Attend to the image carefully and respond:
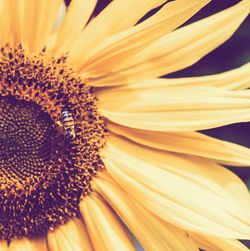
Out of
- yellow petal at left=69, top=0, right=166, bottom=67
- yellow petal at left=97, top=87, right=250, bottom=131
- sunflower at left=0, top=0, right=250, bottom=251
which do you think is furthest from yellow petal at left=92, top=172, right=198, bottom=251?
yellow petal at left=69, top=0, right=166, bottom=67

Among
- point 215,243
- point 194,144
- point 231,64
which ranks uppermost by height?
point 231,64

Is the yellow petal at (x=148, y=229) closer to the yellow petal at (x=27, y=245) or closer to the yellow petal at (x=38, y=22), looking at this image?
the yellow petal at (x=27, y=245)

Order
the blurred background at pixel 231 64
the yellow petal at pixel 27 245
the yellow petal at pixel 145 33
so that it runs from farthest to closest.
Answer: the blurred background at pixel 231 64
the yellow petal at pixel 27 245
the yellow petal at pixel 145 33

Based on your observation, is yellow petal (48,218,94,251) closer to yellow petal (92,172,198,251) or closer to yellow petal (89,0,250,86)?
yellow petal (92,172,198,251)

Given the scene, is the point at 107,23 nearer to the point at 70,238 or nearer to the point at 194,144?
the point at 194,144

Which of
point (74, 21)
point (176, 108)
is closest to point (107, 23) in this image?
point (74, 21)

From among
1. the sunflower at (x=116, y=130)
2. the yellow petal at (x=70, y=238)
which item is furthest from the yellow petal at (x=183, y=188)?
the yellow petal at (x=70, y=238)
